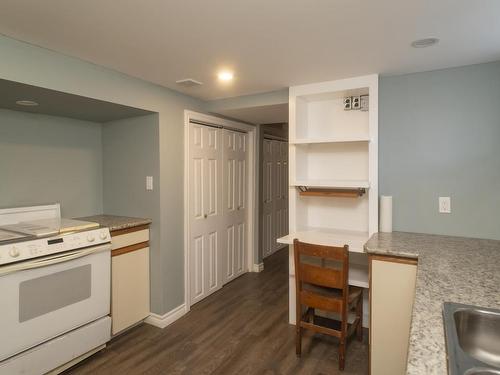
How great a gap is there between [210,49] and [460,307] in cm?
186

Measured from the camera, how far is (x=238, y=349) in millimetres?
2430

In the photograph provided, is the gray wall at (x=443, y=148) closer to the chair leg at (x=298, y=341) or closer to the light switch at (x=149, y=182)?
the chair leg at (x=298, y=341)

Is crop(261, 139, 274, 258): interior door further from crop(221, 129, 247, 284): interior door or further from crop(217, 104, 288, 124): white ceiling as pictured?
crop(217, 104, 288, 124): white ceiling

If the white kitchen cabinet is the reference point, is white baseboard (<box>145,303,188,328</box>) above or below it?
below

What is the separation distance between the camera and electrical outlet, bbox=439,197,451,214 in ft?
7.54

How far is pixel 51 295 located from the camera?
2018mm

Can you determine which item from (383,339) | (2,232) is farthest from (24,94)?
(383,339)

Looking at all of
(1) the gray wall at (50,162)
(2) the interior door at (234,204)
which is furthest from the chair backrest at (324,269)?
(1) the gray wall at (50,162)

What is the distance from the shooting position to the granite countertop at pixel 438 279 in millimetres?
876

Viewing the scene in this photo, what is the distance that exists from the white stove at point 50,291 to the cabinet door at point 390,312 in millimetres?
1968

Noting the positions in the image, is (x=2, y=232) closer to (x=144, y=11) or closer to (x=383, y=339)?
(x=144, y=11)

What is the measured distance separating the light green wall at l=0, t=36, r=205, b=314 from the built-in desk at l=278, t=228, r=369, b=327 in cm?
109

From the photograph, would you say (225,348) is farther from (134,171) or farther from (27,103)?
(27,103)

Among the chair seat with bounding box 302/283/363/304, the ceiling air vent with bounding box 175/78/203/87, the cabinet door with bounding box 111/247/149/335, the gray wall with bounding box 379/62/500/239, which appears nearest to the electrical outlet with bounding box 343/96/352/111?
the gray wall with bounding box 379/62/500/239
